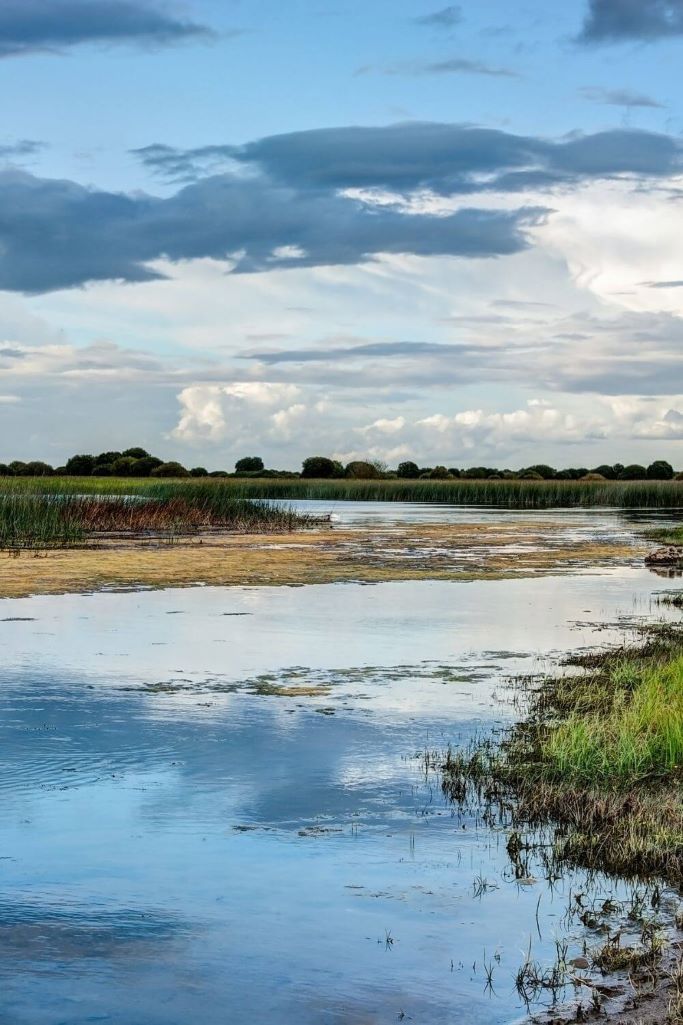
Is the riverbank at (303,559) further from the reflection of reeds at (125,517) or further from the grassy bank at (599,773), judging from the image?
the grassy bank at (599,773)

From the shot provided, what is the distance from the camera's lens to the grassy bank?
5.95 metres

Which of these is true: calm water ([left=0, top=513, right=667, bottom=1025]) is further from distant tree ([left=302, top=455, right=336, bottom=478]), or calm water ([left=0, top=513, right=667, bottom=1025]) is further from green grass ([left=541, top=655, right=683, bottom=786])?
distant tree ([left=302, top=455, right=336, bottom=478])

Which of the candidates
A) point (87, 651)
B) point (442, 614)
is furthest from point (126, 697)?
point (442, 614)

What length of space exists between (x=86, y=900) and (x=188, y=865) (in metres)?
0.63

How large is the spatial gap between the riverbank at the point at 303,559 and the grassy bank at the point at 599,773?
1069 cm

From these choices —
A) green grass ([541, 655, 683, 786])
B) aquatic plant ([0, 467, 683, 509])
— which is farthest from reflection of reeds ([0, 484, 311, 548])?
aquatic plant ([0, 467, 683, 509])

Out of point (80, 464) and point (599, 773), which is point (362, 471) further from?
point (599, 773)

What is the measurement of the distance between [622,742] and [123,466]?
265ft

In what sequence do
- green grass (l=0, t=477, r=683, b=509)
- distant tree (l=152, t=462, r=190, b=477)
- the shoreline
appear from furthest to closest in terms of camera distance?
distant tree (l=152, t=462, r=190, b=477)
green grass (l=0, t=477, r=683, b=509)
the shoreline

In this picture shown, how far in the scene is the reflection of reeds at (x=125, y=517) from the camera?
1183 inches

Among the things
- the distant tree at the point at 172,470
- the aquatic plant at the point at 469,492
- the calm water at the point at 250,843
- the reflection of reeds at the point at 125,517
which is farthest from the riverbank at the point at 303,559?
the distant tree at the point at 172,470

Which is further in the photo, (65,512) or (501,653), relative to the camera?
(65,512)

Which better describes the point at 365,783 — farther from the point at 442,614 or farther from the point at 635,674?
the point at 442,614

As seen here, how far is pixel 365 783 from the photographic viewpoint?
738 cm
